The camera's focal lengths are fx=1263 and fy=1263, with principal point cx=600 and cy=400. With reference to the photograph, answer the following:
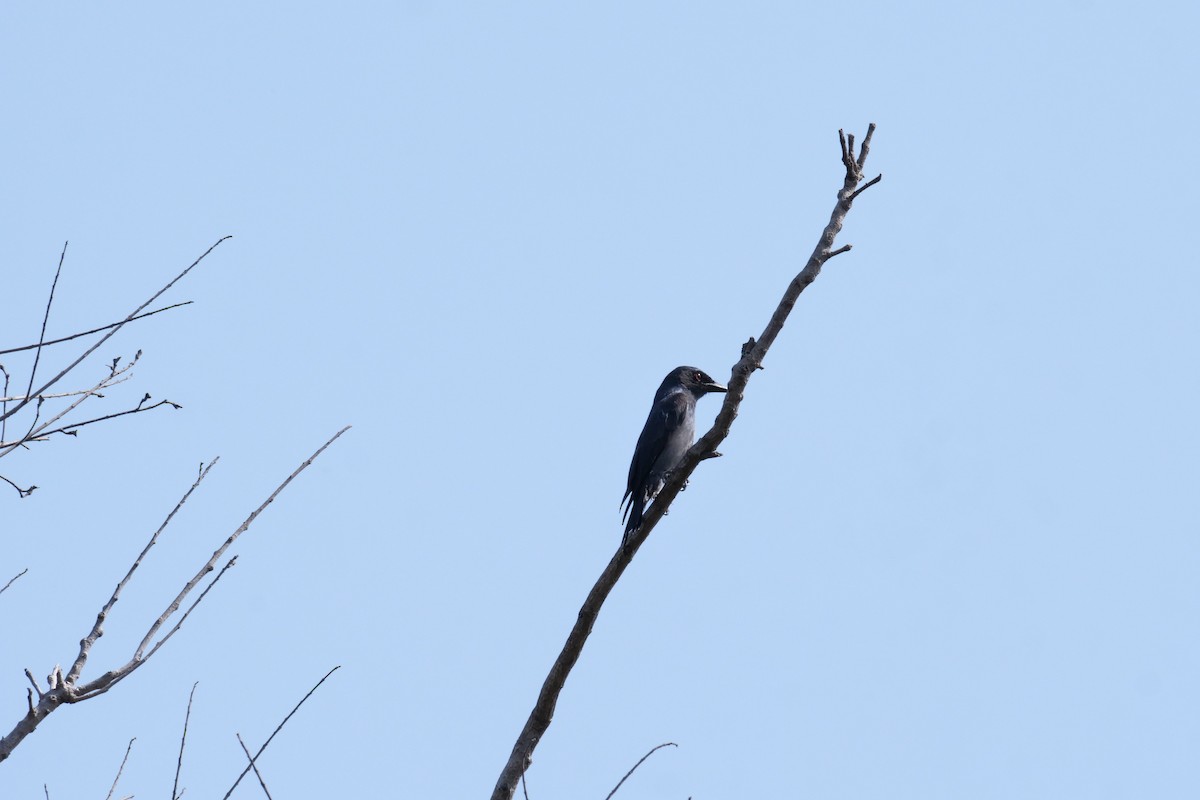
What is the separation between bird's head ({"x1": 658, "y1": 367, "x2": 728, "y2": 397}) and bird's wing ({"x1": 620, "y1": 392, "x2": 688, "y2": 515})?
0.51 meters

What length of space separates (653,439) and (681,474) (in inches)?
171

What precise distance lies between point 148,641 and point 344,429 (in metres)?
0.96

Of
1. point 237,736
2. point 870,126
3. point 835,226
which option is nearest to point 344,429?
point 237,736

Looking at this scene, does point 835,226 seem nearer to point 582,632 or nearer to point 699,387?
point 582,632

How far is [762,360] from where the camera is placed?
5.38 m

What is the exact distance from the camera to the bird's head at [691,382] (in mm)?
10883

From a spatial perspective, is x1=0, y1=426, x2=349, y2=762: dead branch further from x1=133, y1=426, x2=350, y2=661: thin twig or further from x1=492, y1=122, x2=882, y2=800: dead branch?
x1=492, y1=122, x2=882, y2=800: dead branch

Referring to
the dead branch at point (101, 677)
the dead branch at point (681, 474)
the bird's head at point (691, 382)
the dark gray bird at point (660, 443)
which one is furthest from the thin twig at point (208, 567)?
the bird's head at point (691, 382)

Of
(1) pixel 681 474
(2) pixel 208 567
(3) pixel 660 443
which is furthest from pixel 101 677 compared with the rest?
(3) pixel 660 443

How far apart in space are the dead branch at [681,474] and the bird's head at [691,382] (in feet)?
17.2

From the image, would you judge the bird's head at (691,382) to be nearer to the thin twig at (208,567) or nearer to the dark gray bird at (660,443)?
the dark gray bird at (660,443)

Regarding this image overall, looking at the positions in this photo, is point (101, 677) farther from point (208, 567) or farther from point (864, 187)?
point (864, 187)

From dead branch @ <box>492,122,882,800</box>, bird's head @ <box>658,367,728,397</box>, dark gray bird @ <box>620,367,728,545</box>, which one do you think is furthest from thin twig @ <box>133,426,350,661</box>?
bird's head @ <box>658,367,728,397</box>

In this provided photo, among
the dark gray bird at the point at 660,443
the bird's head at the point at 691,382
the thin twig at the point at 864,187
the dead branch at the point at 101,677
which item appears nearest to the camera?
the dead branch at the point at 101,677
